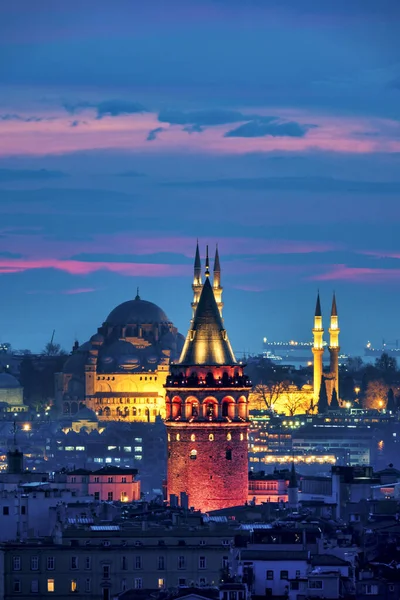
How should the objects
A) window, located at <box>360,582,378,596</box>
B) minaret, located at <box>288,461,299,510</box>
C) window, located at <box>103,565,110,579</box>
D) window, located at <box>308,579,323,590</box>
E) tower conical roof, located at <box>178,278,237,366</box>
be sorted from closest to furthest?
window, located at <box>308,579,323,590</box>, window, located at <box>360,582,378,596</box>, window, located at <box>103,565,110,579</box>, tower conical roof, located at <box>178,278,237,366</box>, minaret, located at <box>288,461,299,510</box>

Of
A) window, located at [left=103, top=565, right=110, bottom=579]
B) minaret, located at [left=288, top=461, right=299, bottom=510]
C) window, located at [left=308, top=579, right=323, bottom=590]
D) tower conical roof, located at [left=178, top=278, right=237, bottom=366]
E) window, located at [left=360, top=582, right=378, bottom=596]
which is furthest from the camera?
minaret, located at [left=288, top=461, right=299, bottom=510]

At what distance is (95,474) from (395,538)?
32.9m

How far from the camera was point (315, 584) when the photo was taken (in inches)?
3588

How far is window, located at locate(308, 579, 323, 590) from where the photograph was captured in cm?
9094

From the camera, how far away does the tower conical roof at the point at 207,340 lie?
12500 cm

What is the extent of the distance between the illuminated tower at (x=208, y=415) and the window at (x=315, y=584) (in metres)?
33.9

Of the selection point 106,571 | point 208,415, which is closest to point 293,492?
point 208,415

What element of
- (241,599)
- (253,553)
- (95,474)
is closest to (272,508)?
(95,474)

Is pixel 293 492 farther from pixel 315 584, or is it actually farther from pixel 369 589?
pixel 315 584

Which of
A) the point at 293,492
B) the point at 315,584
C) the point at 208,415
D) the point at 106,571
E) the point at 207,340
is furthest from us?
the point at 293,492

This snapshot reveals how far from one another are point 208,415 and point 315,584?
34.7 m

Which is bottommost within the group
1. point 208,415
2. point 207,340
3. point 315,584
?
point 315,584

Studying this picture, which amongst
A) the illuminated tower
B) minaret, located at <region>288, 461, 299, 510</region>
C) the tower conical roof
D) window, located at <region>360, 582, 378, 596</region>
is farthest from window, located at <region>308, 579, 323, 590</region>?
minaret, located at <region>288, 461, 299, 510</region>

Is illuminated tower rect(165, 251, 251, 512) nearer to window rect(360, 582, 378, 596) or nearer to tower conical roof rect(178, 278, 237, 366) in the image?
tower conical roof rect(178, 278, 237, 366)
